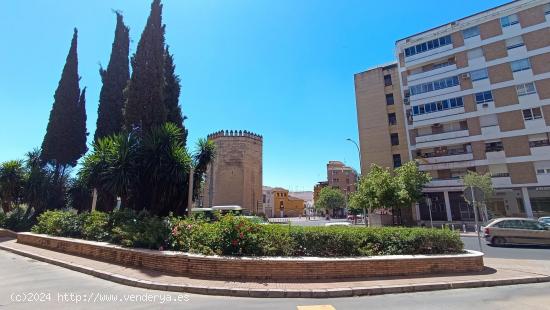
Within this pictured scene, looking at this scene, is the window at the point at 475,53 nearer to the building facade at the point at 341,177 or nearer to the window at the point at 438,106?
the window at the point at 438,106

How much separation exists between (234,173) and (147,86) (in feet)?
118

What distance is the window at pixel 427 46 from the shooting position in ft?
117

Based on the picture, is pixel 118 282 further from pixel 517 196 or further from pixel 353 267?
pixel 517 196

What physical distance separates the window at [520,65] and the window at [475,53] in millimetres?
3232

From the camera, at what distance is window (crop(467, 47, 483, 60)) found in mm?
33119

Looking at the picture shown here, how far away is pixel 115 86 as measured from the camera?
23750mm

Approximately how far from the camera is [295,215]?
93.2 meters

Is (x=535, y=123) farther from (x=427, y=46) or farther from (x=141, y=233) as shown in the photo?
(x=141, y=233)

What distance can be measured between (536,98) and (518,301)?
103 feet

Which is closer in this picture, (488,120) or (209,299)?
(209,299)

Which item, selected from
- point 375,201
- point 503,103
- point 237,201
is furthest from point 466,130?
point 237,201

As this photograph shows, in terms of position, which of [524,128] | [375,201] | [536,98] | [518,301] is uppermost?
[536,98]

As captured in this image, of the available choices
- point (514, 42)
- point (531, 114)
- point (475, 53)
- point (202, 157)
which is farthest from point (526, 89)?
point (202, 157)

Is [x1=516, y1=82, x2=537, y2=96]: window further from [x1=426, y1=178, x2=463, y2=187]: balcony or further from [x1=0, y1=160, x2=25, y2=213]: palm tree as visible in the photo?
[x1=0, y1=160, x2=25, y2=213]: palm tree
